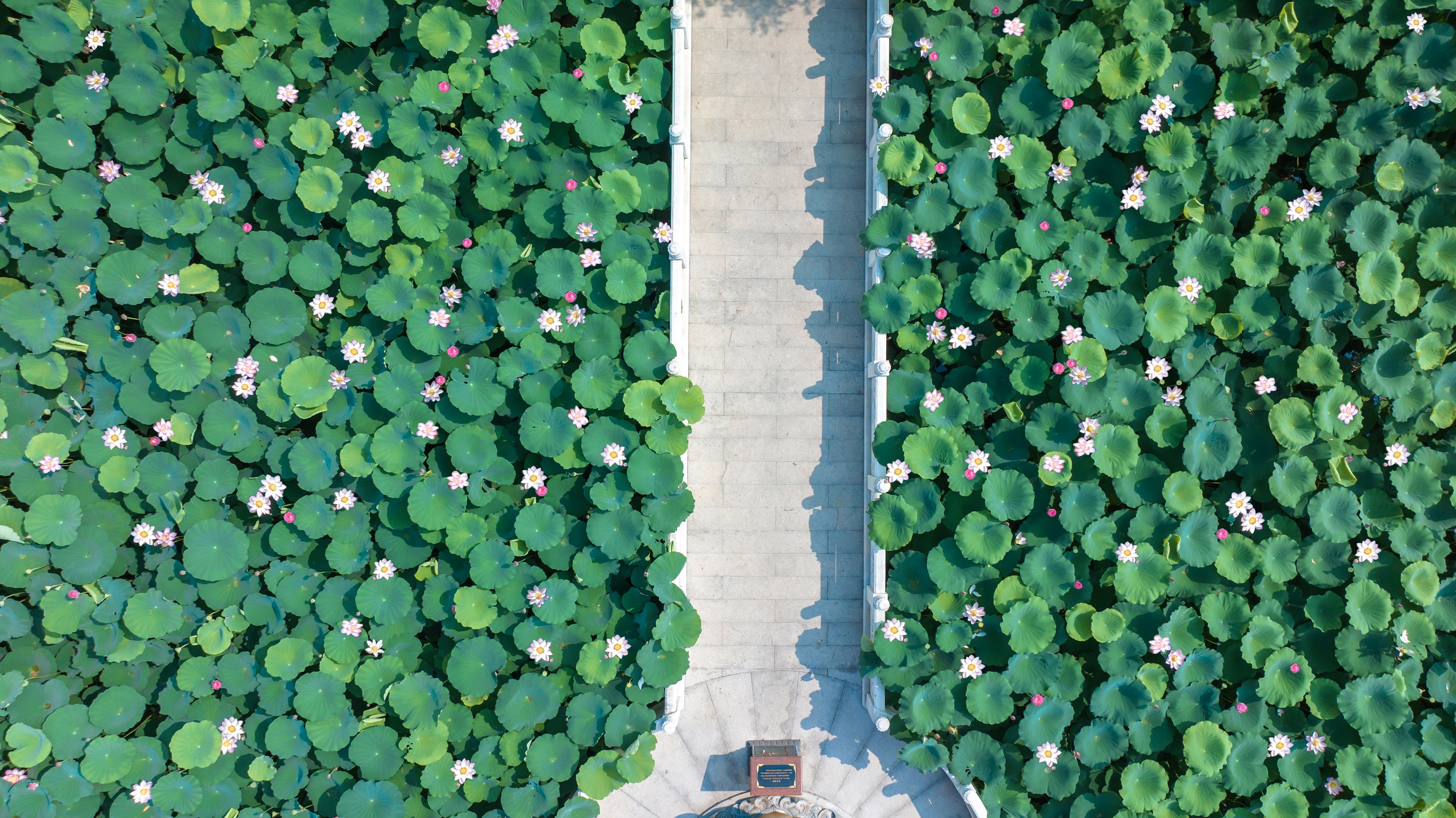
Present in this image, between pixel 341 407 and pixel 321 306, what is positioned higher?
pixel 321 306

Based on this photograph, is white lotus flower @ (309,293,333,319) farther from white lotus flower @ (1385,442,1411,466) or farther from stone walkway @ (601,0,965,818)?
white lotus flower @ (1385,442,1411,466)

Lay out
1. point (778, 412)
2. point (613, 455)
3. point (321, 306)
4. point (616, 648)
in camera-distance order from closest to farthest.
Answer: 1. point (613, 455)
2. point (616, 648)
3. point (321, 306)
4. point (778, 412)

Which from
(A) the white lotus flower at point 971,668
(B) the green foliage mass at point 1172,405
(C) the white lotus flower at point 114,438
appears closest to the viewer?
(B) the green foliage mass at point 1172,405

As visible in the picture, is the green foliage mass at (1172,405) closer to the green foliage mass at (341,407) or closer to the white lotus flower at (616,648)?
the white lotus flower at (616,648)

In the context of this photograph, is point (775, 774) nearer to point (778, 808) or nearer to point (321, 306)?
point (778, 808)

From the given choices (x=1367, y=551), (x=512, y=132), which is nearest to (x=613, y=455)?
(x=512, y=132)

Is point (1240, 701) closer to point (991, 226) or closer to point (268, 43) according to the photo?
point (991, 226)

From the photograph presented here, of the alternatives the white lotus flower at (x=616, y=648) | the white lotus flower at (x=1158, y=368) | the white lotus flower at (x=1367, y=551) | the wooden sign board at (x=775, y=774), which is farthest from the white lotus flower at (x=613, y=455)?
the white lotus flower at (x=1367, y=551)
